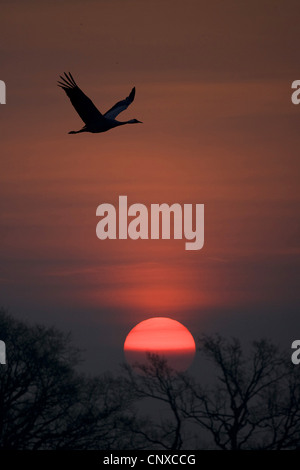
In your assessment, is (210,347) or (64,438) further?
(210,347)

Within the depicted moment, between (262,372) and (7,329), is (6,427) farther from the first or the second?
(262,372)

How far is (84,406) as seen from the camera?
125 ft

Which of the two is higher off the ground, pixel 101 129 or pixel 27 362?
pixel 101 129

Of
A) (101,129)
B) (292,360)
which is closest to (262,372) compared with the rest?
(292,360)

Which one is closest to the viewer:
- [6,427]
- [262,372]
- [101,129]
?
[101,129]

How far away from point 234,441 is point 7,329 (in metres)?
7.68
